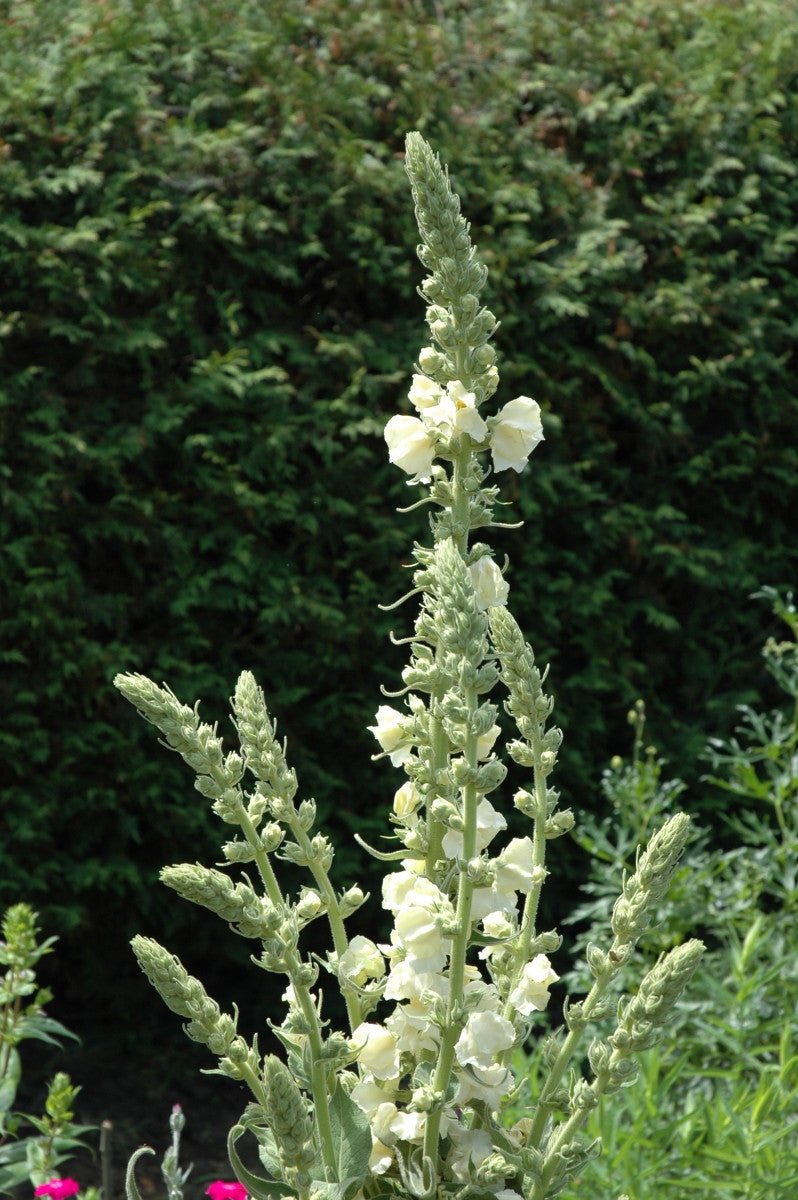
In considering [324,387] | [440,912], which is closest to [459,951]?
[440,912]

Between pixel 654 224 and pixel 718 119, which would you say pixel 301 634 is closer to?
pixel 654 224

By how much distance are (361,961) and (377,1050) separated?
0.29ft

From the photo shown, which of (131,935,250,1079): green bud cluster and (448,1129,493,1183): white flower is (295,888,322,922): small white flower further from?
(448,1129,493,1183): white flower

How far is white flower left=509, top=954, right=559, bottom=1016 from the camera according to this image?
3.72 ft

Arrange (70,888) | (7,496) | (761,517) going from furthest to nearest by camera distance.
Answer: (761,517) < (70,888) < (7,496)

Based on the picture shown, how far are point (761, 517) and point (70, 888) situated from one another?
2.62 meters

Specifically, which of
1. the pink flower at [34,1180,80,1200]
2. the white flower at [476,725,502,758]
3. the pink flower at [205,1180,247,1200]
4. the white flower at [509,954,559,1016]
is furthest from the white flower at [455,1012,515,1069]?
the pink flower at [34,1180,80,1200]

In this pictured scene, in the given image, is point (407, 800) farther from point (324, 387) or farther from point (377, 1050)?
point (324, 387)

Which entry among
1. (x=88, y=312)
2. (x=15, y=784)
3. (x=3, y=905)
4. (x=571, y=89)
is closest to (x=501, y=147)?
(x=571, y=89)

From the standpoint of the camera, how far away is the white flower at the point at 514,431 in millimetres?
1148

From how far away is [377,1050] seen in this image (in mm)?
1086

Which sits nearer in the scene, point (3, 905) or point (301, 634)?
point (3, 905)

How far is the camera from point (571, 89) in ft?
14.4

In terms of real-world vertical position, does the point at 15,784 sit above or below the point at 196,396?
below
